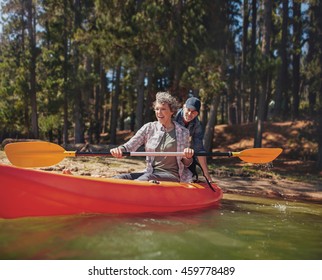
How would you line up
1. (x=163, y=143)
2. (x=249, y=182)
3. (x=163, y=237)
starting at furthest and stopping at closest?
(x=249, y=182) → (x=163, y=143) → (x=163, y=237)

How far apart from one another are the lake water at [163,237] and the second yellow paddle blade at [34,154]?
0.96 metres

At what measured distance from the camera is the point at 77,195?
4039mm

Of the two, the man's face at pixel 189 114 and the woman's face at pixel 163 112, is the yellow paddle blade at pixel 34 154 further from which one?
the man's face at pixel 189 114

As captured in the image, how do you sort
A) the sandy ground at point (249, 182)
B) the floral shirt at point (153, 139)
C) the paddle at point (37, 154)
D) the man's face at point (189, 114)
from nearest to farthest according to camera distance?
the paddle at point (37, 154), the floral shirt at point (153, 139), the man's face at point (189, 114), the sandy ground at point (249, 182)

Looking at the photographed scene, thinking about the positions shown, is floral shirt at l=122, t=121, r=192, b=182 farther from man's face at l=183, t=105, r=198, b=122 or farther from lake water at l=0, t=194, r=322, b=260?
lake water at l=0, t=194, r=322, b=260

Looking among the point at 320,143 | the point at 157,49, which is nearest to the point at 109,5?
the point at 157,49

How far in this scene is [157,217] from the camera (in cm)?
431

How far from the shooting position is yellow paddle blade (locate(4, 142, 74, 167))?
451 centimetres

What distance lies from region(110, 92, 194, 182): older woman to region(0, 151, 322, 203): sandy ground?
3.00 metres

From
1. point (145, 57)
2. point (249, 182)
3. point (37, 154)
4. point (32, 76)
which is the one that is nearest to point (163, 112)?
point (37, 154)

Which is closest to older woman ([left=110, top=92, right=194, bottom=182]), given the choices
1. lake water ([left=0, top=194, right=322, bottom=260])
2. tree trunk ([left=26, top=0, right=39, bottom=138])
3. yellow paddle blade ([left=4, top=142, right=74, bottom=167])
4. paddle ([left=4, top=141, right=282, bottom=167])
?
paddle ([left=4, top=141, right=282, bottom=167])

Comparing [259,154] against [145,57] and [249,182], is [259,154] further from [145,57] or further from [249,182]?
[145,57]

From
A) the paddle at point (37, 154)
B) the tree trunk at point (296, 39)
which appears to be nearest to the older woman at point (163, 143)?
the paddle at point (37, 154)

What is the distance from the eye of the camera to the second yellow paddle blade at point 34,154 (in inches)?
178
